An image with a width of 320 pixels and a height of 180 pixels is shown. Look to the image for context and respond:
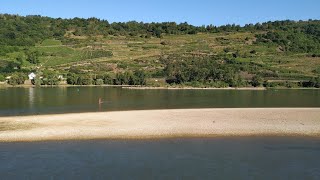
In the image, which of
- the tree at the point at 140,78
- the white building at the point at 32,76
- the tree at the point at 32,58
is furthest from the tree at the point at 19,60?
the tree at the point at 140,78

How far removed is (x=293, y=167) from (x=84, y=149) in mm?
10781

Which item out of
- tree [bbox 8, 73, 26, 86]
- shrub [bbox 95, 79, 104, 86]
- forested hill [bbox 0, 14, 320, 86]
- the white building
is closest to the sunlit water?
forested hill [bbox 0, 14, 320, 86]

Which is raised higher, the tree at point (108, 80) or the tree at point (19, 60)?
the tree at point (19, 60)

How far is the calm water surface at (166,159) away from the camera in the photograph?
1834cm

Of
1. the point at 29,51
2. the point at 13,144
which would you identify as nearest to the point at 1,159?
the point at 13,144

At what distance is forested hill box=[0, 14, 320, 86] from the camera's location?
8612 cm

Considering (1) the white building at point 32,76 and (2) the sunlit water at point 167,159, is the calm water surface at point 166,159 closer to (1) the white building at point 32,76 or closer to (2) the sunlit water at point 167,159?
(2) the sunlit water at point 167,159

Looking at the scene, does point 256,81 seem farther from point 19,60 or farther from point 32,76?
point 19,60

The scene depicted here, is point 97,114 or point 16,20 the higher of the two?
point 16,20

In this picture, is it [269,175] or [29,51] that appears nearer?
[269,175]

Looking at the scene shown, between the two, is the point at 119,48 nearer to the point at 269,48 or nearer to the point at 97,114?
the point at 269,48

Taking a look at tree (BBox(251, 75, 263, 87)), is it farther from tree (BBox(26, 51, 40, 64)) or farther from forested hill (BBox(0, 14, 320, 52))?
tree (BBox(26, 51, 40, 64))

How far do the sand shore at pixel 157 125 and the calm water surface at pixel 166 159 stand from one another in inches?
73.2

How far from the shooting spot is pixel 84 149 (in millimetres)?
22938
